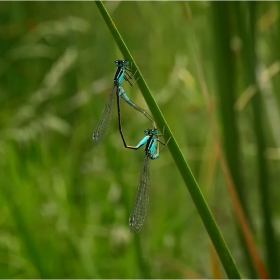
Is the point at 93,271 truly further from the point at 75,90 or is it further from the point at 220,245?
the point at 75,90

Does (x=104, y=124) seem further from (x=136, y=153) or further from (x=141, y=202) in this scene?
(x=136, y=153)

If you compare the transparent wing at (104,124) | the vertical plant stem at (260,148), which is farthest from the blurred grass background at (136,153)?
the transparent wing at (104,124)

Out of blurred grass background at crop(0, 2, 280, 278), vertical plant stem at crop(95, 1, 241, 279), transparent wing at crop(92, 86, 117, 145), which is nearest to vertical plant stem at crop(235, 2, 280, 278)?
blurred grass background at crop(0, 2, 280, 278)

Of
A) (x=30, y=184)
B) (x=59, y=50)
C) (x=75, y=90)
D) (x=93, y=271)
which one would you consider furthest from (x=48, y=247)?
(x=59, y=50)

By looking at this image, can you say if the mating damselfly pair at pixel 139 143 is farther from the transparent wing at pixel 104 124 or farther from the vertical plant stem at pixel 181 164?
the vertical plant stem at pixel 181 164

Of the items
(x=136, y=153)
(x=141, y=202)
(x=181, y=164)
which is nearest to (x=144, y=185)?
(x=141, y=202)
